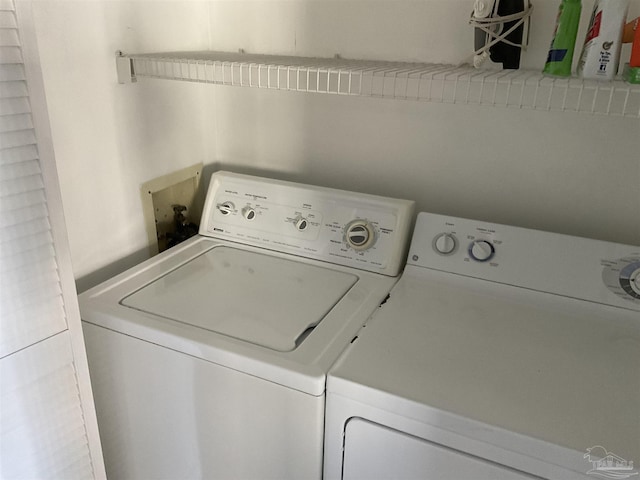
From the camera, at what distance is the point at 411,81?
116 centimetres

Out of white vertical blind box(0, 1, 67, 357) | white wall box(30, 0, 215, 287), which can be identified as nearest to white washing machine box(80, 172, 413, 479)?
white wall box(30, 0, 215, 287)

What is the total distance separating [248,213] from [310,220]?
0.20 m

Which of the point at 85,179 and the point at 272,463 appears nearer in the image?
the point at 272,463

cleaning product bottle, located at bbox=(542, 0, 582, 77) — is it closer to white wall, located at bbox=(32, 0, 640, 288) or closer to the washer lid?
white wall, located at bbox=(32, 0, 640, 288)

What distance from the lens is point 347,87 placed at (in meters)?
1.24

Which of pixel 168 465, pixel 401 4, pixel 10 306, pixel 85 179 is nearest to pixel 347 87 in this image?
pixel 401 4

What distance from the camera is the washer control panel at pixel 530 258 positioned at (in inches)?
48.8

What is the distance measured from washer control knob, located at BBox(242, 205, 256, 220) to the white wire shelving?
1.32 feet

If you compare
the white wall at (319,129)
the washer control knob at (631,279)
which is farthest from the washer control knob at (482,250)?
the washer control knob at (631,279)

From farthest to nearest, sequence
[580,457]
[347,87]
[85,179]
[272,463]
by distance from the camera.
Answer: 1. [85,179]
2. [347,87]
3. [272,463]
4. [580,457]

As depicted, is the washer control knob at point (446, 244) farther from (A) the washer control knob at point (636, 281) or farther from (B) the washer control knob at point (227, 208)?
(B) the washer control knob at point (227, 208)

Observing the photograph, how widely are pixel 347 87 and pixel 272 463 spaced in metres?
0.84

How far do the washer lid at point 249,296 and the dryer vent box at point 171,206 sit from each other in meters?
0.20

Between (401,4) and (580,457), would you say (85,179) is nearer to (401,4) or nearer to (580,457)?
(401,4)
